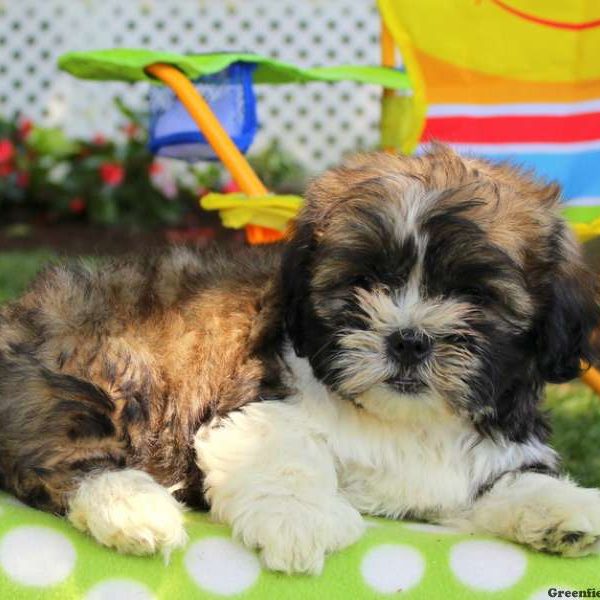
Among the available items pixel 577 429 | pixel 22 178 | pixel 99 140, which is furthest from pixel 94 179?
pixel 577 429

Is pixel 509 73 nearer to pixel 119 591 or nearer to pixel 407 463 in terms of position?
pixel 407 463

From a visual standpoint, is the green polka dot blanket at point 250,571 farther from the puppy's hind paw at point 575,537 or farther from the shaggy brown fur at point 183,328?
the shaggy brown fur at point 183,328

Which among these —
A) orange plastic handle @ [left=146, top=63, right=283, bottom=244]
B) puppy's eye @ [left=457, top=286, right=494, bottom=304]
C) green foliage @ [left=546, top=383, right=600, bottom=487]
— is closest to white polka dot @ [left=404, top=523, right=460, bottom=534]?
puppy's eye @ [left=457, top=286, right=494, bottom=304]

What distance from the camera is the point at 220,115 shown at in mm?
5172

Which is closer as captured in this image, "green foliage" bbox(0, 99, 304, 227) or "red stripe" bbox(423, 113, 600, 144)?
"red stripe" bbox(423, 113, 600, 144)

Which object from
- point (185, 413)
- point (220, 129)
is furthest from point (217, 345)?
point (220, 129)

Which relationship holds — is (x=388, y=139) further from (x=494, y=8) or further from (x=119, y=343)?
(x=119, y=343)

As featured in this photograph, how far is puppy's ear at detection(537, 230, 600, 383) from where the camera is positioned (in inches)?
128

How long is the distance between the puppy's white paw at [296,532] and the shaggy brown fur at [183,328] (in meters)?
0.45

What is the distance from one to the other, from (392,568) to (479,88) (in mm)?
3246

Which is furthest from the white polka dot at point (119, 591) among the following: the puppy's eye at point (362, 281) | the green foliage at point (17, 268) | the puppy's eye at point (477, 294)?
the green foliage at point (17, 268)

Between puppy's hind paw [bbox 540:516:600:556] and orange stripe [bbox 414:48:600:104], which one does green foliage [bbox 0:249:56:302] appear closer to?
orange stripe [bbox 414:48:600:104]

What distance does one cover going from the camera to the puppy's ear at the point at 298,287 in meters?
3.35

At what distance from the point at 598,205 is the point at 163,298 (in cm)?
253
